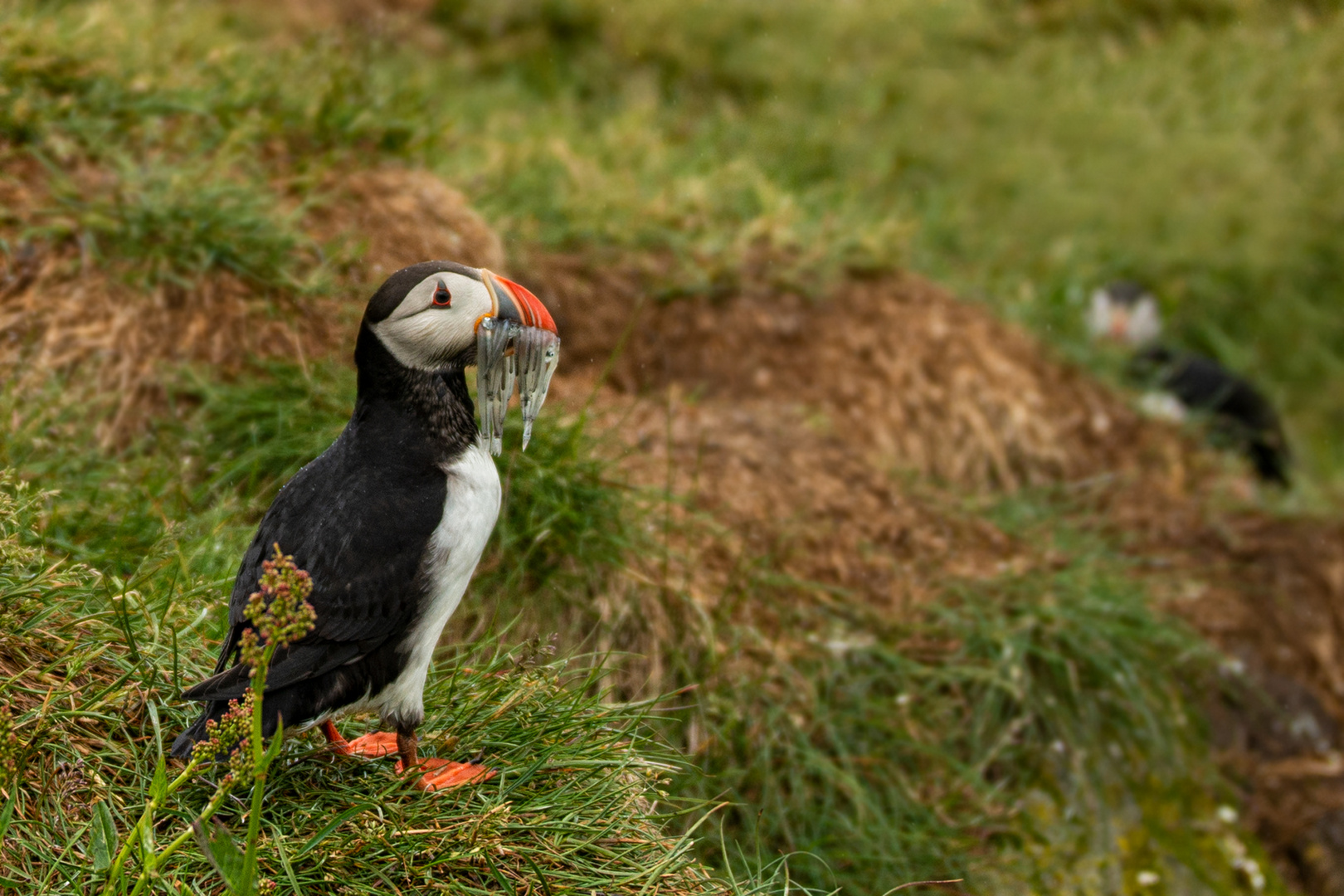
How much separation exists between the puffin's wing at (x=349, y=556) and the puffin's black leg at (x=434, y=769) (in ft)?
0.71

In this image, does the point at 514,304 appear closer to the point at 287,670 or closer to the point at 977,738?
the point at 287,670

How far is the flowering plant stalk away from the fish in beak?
1.80 feet

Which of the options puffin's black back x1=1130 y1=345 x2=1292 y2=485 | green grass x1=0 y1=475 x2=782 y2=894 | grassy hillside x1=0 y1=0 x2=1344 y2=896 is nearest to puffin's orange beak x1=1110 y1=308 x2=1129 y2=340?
puffin's black back x1=1130 y1=345 x2=1292 y2=485

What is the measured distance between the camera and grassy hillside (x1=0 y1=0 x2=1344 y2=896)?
2.37 metres

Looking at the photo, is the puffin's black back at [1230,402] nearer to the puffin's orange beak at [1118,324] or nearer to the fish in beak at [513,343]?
the puffin's orange beak at [1118,324]

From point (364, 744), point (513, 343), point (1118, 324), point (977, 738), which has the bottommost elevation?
point (977, 738)

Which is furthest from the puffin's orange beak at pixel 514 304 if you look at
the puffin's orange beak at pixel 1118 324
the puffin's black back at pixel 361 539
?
the puffin's orange beak at pixel 1118 324

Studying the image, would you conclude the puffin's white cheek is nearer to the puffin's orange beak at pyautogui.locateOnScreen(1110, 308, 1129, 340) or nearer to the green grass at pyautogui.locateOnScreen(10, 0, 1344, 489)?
the green grass at pyautogui.locateOnScreen(10, 0, 1344, 489)

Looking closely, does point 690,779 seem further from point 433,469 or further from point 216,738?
point 216,738

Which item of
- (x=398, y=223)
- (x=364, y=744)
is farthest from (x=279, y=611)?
(x=398, y=223)

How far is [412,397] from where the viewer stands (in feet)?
7.39

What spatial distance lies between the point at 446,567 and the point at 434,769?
1.31ft

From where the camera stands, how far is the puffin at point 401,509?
2076mm

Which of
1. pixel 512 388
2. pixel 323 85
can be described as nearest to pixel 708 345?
pixel 323 85
